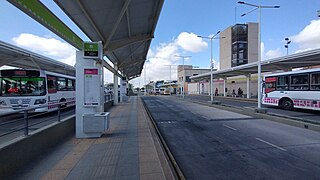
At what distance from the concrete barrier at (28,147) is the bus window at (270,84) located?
57.7 ft

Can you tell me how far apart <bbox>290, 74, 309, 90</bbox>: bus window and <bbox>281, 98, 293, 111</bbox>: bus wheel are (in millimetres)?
1144

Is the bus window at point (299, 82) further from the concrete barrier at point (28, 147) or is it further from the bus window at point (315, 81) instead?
the concrete barrier at point (28, 147)

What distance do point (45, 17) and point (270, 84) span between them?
61.4 feet

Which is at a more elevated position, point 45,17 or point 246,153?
point 45,17

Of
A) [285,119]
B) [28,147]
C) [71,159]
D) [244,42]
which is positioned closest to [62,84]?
[28,147]

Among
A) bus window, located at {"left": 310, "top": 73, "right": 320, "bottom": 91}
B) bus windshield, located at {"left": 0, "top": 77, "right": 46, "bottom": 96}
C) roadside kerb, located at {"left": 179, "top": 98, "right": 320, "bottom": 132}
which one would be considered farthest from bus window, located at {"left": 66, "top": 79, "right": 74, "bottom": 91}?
bus window, located at {"left": 310, "top": 73, "right": 320, "bottom": 91}

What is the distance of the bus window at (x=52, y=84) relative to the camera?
14.1 m

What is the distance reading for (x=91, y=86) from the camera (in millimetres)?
7633

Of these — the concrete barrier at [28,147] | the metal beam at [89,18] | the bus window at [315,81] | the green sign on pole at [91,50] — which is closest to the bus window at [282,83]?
the bus window at [315,81]

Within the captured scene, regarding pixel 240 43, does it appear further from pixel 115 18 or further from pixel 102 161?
pixel 102 161

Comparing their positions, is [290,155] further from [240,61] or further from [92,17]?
[240,61]

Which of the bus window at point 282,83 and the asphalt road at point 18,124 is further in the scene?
the bus window at point 282,83

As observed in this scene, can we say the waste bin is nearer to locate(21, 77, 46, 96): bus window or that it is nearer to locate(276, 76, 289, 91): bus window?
locate(21, 77, 46, 96): bus window

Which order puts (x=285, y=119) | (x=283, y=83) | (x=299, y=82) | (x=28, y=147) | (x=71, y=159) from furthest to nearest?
1. (x=283, y=83)
2. (x=299, y=82)
3. (x=285, y=119)
4. (x=71, y=159)
5. (x=28, y=147)
